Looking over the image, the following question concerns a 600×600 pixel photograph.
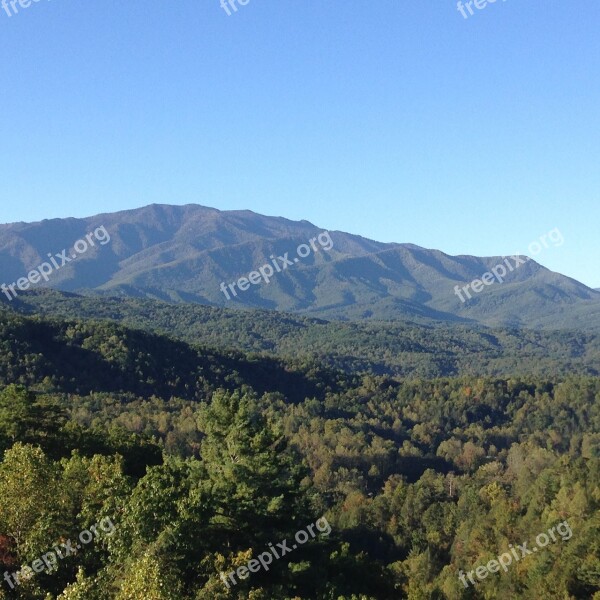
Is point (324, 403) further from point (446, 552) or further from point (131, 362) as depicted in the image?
point (446, 552)

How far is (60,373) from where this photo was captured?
13875 centimetres

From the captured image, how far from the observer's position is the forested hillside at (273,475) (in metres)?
23.3

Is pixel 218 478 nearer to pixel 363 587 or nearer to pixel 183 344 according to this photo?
pixel 363 587

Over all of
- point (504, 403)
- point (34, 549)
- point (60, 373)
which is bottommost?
point (504, 403)

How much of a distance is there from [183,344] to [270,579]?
511ft

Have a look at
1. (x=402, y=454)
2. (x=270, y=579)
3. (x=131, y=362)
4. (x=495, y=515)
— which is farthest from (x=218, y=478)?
(x=131, y=362)

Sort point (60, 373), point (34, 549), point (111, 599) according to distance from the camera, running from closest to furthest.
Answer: point (111, 599) < point (34, 549) < point (60, 373)

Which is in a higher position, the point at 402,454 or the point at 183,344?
the point at 183,344

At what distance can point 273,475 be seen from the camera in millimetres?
33344

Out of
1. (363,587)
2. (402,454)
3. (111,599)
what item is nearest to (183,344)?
(402,454)

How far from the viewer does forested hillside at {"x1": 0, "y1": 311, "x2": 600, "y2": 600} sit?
23.3 meters

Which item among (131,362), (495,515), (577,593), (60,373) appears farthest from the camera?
(131,362)

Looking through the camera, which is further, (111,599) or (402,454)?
(402,454)

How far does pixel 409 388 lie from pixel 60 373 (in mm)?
94650
